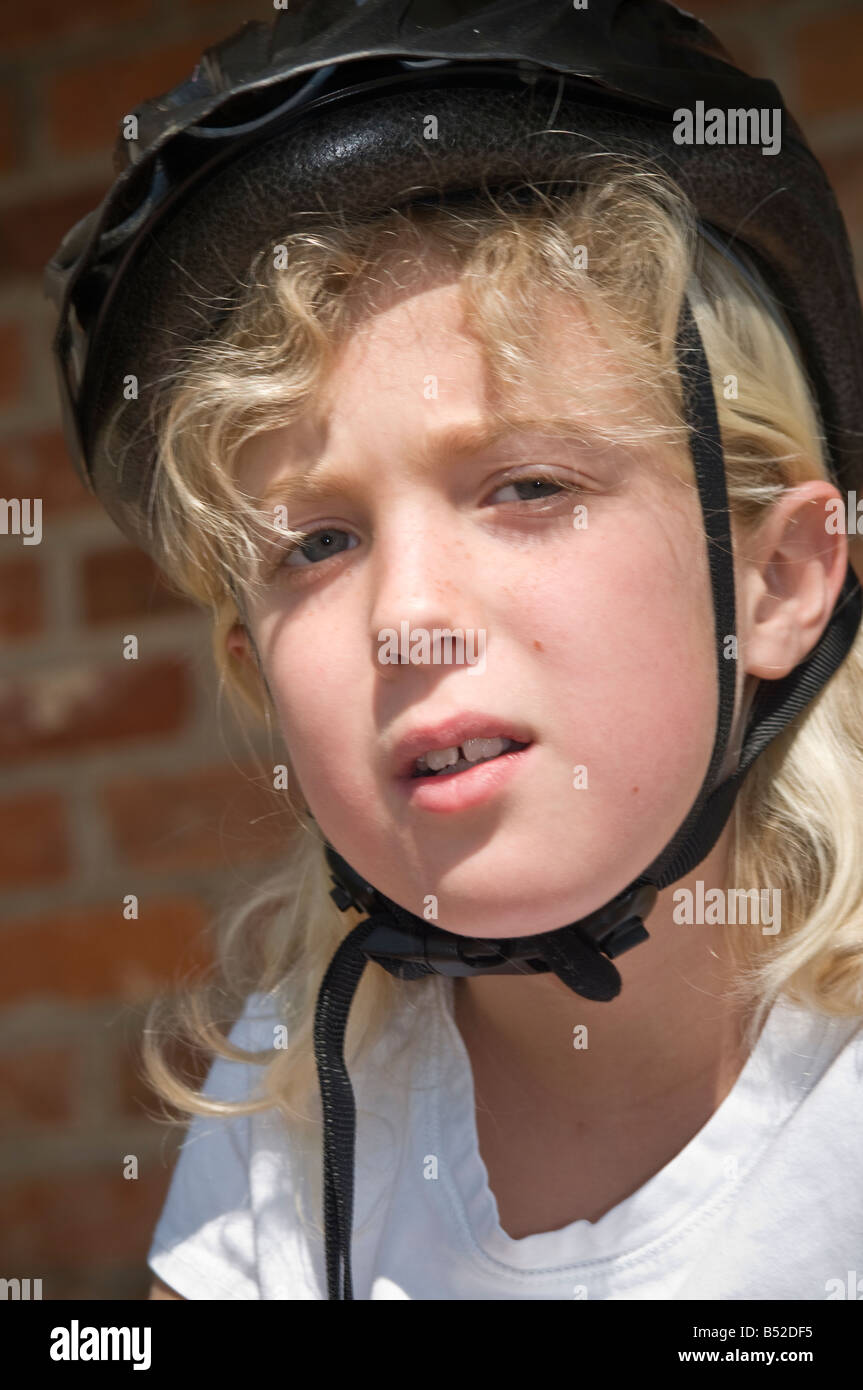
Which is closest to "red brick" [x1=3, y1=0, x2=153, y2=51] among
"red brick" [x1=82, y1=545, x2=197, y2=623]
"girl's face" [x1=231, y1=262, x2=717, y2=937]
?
"red brick" [x1=82, y1=545, x2=197, y2=623]

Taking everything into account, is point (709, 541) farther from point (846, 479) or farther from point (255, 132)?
point (255, 132)

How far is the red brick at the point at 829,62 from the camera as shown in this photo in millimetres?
1262

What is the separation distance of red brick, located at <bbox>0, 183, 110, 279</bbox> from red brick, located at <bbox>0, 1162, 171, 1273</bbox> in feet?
3.14

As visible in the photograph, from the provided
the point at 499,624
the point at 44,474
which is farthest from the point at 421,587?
the point at 44,474

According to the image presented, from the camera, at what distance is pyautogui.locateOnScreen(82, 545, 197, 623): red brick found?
141 cm

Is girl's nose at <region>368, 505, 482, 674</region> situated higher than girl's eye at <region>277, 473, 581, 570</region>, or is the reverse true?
girl's eye at <region>277, 473, 581, 570</region>

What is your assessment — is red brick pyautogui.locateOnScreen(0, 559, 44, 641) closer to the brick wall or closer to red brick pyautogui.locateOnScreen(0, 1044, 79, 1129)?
the brick wall

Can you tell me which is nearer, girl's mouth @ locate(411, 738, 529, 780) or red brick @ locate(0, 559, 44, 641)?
girl's mouth @ locate(411, 738, 529, 780)

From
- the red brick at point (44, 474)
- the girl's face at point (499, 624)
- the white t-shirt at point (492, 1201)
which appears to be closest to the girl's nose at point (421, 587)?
the girl's face at point (499, 624)

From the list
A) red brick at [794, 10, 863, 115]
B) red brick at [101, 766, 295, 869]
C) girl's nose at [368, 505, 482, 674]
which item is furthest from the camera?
red brick at [101, 766, 295, 869]

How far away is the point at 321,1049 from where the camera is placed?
3.18 ft
